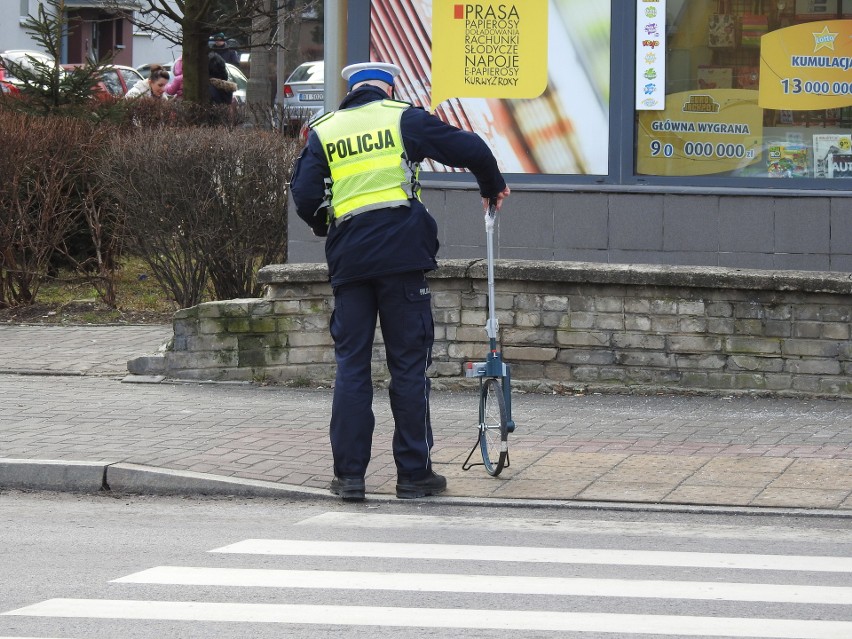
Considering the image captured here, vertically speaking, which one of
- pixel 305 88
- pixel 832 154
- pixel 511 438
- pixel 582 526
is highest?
pixel 305 88

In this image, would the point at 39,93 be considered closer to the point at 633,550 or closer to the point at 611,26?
the point at 611,26

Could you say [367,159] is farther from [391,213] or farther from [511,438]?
[511,438]

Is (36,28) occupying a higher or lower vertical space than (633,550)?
higher

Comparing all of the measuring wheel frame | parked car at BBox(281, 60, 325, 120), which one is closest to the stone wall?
the measuring wheel frame

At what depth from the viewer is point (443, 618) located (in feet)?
16.8

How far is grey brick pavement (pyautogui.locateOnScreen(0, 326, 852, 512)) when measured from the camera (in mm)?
7320

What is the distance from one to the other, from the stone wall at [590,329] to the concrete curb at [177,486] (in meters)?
2.68

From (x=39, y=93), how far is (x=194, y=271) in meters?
3.76

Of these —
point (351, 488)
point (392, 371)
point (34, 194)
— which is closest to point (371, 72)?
point (392, 371)

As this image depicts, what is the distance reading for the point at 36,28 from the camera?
47.6 feet

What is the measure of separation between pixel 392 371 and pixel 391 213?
0.76 meters

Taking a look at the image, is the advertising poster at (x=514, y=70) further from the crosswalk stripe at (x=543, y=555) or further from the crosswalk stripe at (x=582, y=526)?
the crosswalk stripe at (x=543, y=555)

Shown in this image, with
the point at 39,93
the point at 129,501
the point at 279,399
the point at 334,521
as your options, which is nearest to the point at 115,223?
the point at 39,93

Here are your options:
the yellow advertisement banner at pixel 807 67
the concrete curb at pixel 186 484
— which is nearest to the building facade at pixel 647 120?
the yellow advertisement banner at pixel 807 67
